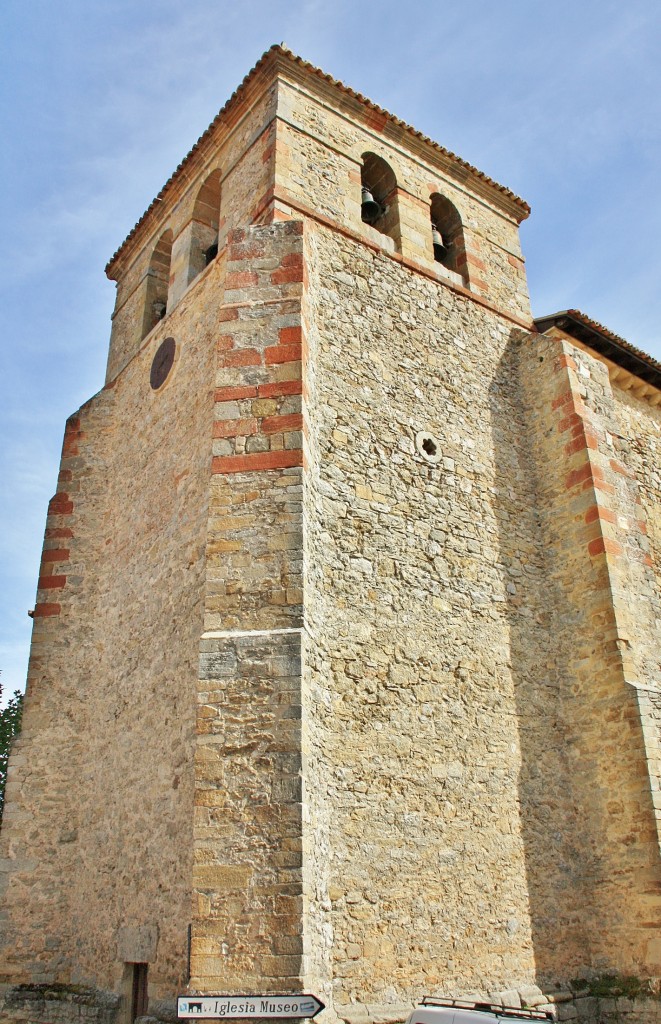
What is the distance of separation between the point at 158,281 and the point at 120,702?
6.18 m

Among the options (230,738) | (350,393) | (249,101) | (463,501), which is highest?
(249,101)

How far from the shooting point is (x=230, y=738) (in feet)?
18.7

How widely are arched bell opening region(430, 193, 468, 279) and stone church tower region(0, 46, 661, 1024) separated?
8 cm

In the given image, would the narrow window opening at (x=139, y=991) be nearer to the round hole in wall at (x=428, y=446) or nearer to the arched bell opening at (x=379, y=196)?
the round hole in wall at (x=428, y=446)

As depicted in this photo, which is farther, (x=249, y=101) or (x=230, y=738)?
(x=249, y=101)

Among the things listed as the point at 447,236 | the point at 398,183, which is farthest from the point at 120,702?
the point at 447,236

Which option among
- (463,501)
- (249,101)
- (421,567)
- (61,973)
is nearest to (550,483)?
(463,501)

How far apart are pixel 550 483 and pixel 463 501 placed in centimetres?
128

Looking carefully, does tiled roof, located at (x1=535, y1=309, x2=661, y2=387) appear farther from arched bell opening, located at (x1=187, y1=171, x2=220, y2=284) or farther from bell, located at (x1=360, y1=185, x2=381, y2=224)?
arched bell opening, located at (x1=187, y1=171, x2=220, y2=284)

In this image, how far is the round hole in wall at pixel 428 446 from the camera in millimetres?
8500

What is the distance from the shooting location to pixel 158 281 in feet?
38.2

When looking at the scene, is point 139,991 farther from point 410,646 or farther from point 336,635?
point 410,646

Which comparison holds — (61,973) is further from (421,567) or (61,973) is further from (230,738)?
(421,567)

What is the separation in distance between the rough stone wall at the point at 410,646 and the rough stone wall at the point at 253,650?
405 millimetres
